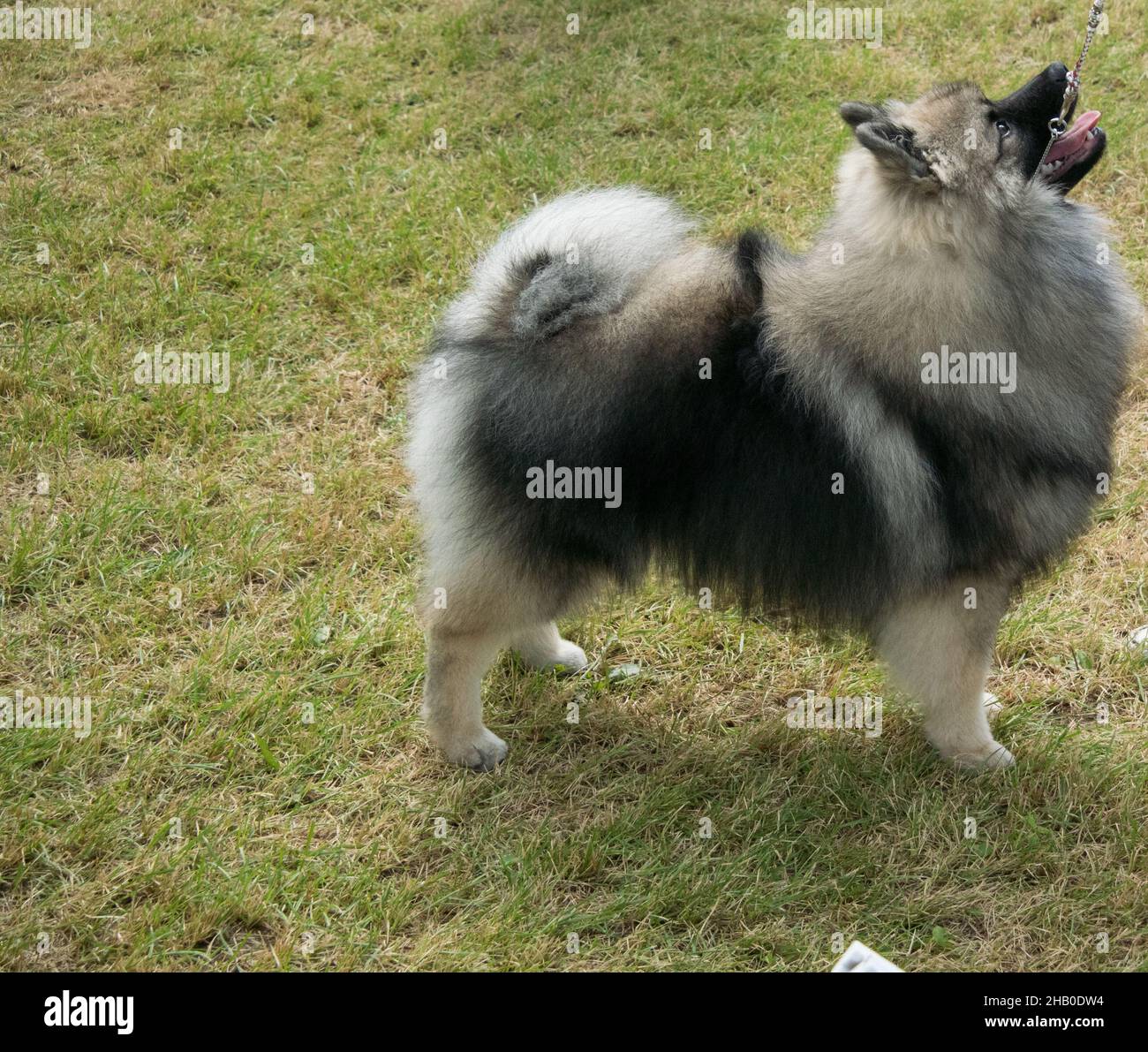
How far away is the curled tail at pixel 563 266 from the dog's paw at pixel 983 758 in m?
1.61

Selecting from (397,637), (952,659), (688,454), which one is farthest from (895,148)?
(397,637)

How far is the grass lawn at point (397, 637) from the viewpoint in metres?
2.96

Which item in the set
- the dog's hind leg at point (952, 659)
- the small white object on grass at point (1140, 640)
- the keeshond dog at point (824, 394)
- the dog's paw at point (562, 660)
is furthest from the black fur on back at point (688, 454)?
the small white object on grass at point (1140, 640)

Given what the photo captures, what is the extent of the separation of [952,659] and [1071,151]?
4.26 ft

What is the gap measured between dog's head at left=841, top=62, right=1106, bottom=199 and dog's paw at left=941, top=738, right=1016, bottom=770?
1519 millimetres

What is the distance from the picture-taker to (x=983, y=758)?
3.24m

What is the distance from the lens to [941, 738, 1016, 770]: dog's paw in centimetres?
324

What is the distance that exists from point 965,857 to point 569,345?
1.72 metres

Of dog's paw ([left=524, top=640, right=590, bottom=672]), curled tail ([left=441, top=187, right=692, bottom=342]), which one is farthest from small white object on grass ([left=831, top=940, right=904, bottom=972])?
curled tail ([left=441, top=187, right=692, bottom=342])

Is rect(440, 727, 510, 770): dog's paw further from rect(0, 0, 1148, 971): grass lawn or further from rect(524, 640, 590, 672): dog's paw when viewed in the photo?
rect(524, 640, 590, 672): dog's paw

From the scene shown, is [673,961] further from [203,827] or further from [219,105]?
[219,105]

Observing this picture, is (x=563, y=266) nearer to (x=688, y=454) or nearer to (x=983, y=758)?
(x=688, y=454)

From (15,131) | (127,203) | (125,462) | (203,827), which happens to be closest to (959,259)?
(203,827)

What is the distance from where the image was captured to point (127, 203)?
5.54 metres
